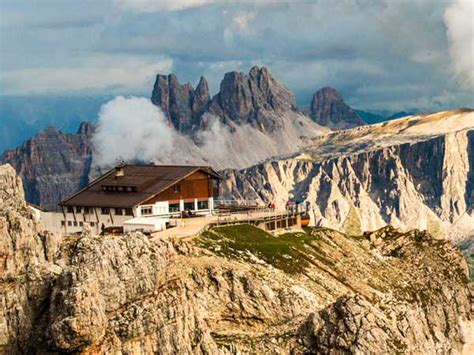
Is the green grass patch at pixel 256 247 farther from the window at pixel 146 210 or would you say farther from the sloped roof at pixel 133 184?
the sloped roof at pixel 133 184

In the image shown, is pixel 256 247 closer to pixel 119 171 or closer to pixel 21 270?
pixel 119 171

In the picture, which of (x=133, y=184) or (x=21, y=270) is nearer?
(x=21, y=270)

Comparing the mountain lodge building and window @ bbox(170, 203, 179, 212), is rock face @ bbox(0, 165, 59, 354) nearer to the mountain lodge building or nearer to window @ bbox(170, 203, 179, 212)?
the mountain lodge building

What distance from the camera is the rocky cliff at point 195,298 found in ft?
241

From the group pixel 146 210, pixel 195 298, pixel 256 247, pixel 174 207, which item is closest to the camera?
pixel 195 298

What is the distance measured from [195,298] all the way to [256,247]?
618 inches

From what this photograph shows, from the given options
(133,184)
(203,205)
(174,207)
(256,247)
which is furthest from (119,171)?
(256,247)

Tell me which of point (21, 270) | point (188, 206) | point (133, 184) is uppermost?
point (133, 184)

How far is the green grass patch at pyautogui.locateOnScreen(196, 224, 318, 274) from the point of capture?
312 ft

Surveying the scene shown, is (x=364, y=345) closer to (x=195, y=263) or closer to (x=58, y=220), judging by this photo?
(x=195, y=263)

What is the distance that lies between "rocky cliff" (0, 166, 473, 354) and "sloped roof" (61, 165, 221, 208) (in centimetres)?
1142

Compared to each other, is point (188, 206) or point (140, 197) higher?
point (140, 197)

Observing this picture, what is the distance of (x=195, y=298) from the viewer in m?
83.9

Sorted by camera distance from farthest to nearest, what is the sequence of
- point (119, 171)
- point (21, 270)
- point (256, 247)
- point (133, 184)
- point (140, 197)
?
point (119, 171) → point (133, 184) → point (140, 197) → point (256, 247) → point (21, 270)
